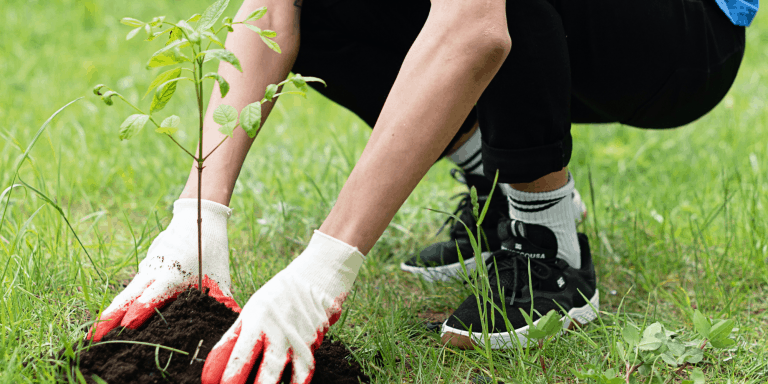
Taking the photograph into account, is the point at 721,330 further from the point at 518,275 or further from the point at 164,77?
the point at 164,77

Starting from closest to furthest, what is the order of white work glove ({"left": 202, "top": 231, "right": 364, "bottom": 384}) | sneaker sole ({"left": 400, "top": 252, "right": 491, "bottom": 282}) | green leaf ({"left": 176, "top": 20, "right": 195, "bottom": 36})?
green leaf ({"left": 176, "top": 20, "right": 195, "bottom": 36}) → white work glove ({"left": 202, "top": 231, "right": 364, "bottom": 384}) → sneaker sole ({"left": 400, "top": 252, "right": 491, "bottom": 282})

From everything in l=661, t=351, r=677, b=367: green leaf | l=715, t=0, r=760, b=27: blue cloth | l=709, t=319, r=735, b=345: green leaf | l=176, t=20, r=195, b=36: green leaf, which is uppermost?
l=176, t=20, r=195, b=36: green leaf

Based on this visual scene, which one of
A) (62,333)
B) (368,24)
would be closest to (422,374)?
(62,333)

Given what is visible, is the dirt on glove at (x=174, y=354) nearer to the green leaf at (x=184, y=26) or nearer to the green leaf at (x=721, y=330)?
the green leaf at (x=184, y=26)

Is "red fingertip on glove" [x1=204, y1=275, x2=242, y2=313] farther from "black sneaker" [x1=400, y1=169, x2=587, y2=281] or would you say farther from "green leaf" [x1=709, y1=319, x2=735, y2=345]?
"green leaf" [x1=709, y1=319, x2=735, y2=345]

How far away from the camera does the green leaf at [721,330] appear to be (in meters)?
1.01

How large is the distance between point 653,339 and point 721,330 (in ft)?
0.38

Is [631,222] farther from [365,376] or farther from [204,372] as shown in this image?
[204,372]

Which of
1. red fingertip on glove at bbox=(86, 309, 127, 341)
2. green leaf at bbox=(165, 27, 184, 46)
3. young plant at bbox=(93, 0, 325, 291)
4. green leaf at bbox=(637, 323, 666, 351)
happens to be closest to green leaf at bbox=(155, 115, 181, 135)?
young plant at bbox=(93, 0, 325, 291)

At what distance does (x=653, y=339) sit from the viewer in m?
1.05

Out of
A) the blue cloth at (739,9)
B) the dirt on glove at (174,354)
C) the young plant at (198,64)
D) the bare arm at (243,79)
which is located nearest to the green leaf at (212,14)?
the young plant at (198,64)

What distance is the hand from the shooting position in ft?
3.40

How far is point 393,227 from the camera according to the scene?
6.70 feet

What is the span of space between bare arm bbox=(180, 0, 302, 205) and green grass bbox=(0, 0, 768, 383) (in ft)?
1.08
